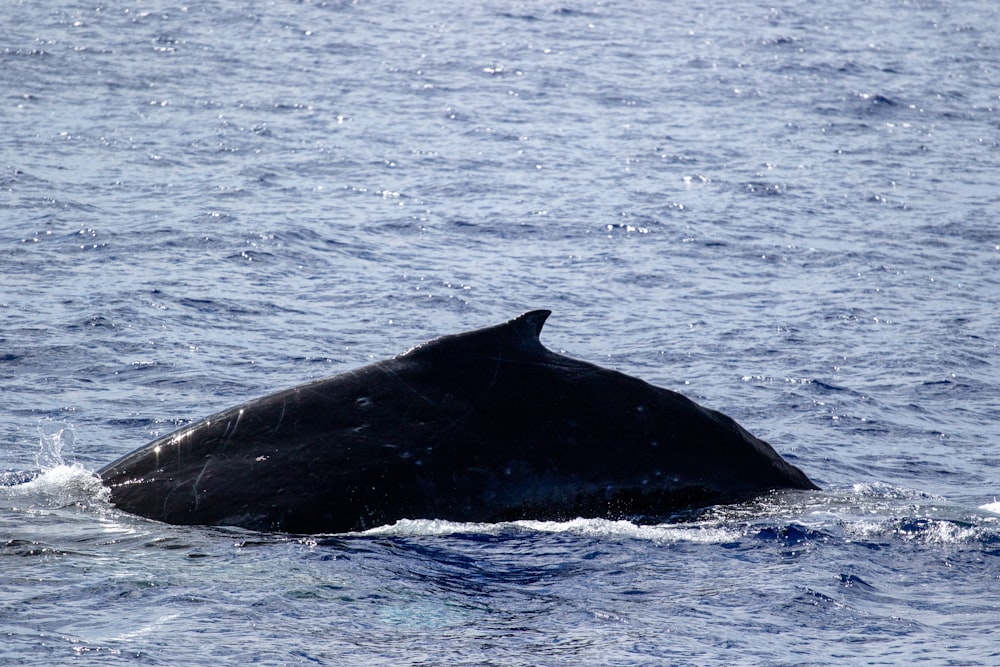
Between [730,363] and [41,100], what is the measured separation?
19713 millimetres

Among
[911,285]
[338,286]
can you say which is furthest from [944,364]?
[338,286]

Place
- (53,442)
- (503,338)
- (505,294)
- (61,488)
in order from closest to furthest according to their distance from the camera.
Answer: (503,338), (61,488), (53,442), (505,294)

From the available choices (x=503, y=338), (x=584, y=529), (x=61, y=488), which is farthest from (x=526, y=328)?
(x=61, y=488)

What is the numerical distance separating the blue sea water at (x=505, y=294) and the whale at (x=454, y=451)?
17 centimetres

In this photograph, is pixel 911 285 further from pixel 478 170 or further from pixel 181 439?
pixel 181 439

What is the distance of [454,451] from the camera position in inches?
308

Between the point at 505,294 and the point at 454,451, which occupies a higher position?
the point at 454,451

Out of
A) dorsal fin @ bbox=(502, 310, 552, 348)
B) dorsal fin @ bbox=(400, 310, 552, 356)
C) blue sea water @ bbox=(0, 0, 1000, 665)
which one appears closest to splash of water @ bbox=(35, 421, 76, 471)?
blue sea water @ bbox=(0, 0, 1000, 665)

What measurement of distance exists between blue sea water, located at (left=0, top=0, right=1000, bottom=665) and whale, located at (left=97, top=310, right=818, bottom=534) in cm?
17

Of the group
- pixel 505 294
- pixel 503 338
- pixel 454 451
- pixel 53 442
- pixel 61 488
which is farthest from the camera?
pixel 505 294

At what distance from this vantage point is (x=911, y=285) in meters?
18.9

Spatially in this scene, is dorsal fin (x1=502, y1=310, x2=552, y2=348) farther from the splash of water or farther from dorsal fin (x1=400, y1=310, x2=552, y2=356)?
the splash of water

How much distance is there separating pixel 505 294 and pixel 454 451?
9.88 metres

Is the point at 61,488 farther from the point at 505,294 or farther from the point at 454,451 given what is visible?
the point at 505,294
